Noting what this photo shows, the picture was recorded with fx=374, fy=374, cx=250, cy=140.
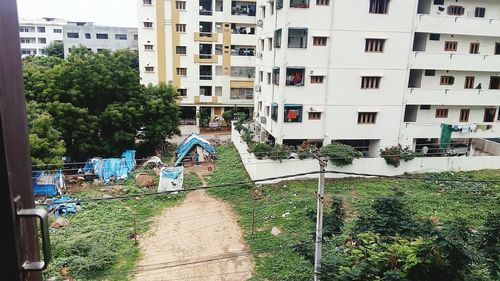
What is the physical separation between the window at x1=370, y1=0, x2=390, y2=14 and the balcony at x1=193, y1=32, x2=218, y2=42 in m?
12.1

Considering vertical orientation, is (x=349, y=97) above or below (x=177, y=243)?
above

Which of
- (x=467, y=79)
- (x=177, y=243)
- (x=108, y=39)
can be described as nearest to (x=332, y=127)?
(x=467, y=79)

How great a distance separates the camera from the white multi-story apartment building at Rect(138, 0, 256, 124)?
24859 mm

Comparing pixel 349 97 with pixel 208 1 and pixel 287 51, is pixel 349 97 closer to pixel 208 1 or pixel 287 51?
pixel 287 51

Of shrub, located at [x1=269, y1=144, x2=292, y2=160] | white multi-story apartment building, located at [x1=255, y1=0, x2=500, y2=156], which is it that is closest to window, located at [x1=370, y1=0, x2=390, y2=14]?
white multi-story apartment building, located at [x1=255, y1=0, x2=500, y2=156]

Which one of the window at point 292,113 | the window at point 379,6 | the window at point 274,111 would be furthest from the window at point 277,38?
the window at point 379,6

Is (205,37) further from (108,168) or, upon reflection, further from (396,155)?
(396,155)

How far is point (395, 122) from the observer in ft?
58.9

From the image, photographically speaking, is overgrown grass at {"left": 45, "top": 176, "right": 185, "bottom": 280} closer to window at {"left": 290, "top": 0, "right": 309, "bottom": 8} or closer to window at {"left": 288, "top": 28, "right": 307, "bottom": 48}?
window at {"left": 288, "top": 28, "right": 307, "bottom": 48}

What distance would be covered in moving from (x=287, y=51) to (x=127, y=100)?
8.25 meters

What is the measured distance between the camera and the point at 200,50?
25.9 meters

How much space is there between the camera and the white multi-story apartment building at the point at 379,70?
16516 millimetres

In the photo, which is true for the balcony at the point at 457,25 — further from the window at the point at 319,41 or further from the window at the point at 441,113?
the window at the point at 319,41

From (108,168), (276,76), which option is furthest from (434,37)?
(108,168)
